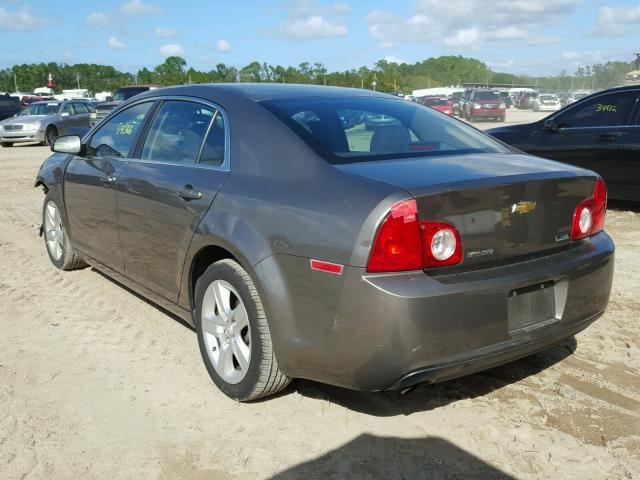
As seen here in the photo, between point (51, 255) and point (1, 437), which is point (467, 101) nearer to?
point (51, 255)

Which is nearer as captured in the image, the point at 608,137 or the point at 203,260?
the point at 203,260

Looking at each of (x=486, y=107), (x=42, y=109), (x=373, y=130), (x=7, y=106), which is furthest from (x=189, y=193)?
(x=486, y=107)

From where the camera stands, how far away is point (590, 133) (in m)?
7.89

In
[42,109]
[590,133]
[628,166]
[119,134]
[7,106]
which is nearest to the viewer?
[119,134]

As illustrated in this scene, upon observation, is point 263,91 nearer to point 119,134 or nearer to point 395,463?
point 119,134

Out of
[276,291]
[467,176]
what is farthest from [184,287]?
[467,176]

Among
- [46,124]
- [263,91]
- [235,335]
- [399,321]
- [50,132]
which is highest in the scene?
[263,91]

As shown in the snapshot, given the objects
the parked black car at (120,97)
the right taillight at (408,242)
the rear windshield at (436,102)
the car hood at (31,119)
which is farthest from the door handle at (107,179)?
the rear windshield at (436,102)

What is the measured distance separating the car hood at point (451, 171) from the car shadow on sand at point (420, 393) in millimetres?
1064

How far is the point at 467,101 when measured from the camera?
35531 millimetres

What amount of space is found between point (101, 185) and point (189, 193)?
1.32 meters

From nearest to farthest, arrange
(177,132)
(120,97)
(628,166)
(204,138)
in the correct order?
(204,138), (177,132), (628,166), (120,97)

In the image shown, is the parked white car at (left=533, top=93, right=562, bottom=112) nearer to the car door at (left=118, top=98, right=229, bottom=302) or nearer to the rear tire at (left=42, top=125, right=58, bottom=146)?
the rear tire at (left=42, top=125, right=58, bottom=146)

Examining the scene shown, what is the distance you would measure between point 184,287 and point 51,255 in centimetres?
288
